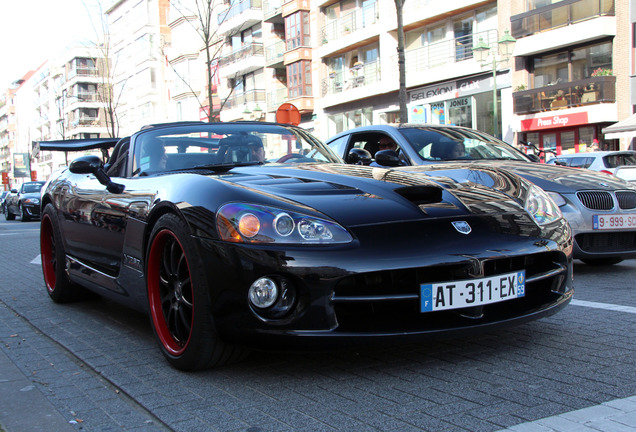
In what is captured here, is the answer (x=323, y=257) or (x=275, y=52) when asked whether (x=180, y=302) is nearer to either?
(x=323, y=257)

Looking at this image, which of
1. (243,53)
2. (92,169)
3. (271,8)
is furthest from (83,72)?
(92,169)

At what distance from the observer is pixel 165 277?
347cm

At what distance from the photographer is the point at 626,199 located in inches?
236

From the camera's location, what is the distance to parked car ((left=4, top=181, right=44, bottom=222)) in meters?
25.9

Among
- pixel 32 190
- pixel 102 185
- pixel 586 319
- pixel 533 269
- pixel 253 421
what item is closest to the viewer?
pixel 253 421

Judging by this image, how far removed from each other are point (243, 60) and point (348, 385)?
41.1m

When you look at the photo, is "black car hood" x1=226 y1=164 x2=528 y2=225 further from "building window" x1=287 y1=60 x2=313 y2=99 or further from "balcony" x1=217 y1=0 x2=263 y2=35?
"balcony" x1=217 y1=0 x2=263 y2=35

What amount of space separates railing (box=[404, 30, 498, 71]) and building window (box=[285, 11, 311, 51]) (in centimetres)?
879

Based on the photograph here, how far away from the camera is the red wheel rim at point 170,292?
129 inches

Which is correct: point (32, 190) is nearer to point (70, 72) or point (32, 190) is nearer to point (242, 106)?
point (242, 106)

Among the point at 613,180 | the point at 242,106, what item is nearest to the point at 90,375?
the point at 613,180

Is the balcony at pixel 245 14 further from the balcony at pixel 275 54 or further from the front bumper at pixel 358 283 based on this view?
the front bumper at pixel 358 283

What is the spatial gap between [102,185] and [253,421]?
246 centimetres

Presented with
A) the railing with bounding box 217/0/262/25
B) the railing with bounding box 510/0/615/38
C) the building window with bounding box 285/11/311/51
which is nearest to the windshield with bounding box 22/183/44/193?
the building window with bounding box 285/11/311/51
